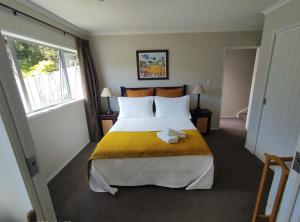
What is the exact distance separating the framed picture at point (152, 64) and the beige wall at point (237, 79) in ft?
6.45

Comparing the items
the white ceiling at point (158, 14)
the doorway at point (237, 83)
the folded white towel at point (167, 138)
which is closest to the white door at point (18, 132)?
the folded white towel at point (167, 138)

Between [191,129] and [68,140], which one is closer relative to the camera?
[191,129]

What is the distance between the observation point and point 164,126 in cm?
254

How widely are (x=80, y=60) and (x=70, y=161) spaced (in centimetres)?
196

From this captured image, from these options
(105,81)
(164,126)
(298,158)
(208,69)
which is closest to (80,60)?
(105,81)

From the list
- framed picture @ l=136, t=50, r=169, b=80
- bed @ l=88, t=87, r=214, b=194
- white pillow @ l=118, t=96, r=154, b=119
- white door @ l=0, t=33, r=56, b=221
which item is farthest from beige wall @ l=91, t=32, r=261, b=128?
white door @ l=0, t=33, r=56, b=221

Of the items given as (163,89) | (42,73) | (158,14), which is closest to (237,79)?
(163,89)

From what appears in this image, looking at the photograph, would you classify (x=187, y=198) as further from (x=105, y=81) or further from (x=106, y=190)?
(x=105, y=81)

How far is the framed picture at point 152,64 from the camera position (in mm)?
3387

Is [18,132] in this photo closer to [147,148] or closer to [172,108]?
[147,148]

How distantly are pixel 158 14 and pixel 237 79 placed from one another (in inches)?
131

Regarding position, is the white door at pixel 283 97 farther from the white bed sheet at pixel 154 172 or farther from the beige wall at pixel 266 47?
the white bed sheet at pixel 154 172

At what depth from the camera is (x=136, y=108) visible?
304cm

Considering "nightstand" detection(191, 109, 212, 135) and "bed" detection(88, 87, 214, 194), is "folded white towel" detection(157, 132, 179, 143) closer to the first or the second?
"bed" detection(88, 87, 214, 194)
